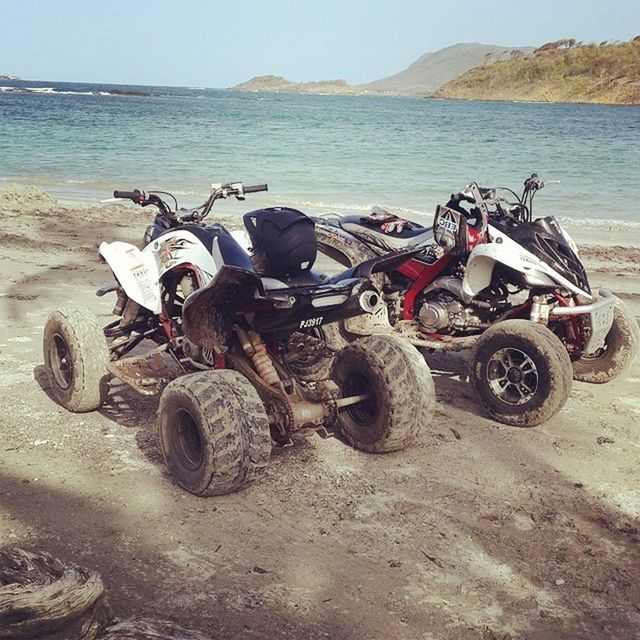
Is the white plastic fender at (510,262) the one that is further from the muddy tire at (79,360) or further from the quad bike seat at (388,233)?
the muddy tire at (79,360)

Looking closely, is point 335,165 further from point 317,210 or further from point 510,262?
point 510,262

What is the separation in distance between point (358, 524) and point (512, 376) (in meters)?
1.88

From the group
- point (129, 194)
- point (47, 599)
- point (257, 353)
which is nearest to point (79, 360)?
point (129, 194)

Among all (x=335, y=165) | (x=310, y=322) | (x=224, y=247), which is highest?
(x=224, y=247)

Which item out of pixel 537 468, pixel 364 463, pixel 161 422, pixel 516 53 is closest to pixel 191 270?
pixel 161 422

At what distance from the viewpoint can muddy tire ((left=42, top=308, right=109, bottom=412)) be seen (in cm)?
507

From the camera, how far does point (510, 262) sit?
5.73 metres

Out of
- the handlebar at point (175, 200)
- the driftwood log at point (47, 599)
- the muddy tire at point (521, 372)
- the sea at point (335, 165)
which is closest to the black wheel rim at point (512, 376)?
the muddy tire at point (521, 372)

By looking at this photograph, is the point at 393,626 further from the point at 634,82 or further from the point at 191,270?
the point at 634,82

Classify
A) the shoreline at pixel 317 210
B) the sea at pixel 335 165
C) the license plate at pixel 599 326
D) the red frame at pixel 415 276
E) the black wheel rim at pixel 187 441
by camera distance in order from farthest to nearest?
the sea at pixel 335 165 → the shoreline at pixel 317 210 → the red frame at pixel 415 276 → the license plate at pixel 599 326 → the black wheel rim at pixel 187 441

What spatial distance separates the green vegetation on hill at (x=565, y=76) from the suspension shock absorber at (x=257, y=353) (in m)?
87.1

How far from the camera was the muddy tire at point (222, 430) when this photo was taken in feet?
12.9

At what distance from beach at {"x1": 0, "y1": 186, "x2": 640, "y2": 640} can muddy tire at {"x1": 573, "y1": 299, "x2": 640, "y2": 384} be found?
0.32 metres

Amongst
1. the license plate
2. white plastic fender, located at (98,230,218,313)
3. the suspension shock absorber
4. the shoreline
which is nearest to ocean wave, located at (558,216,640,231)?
the shoreline
